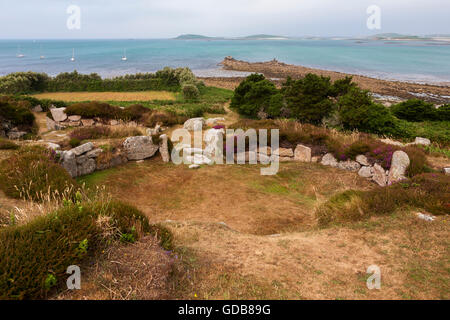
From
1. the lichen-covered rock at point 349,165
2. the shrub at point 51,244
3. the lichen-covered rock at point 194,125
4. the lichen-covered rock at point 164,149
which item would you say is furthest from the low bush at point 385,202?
the lichen-covered rock at point 194,125

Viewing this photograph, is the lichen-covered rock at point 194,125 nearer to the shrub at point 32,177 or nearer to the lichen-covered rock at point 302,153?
the lichen-covered rock at point 302,153

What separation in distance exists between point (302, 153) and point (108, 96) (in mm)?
35862

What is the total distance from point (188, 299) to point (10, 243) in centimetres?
290

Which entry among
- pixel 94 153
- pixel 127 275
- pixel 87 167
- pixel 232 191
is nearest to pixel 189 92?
pixel 94 153

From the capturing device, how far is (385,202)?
8523mm

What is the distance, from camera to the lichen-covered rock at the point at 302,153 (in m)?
15.5

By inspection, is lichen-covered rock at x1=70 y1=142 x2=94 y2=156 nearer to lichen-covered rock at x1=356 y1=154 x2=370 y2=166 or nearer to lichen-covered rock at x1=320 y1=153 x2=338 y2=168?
lichen-covered rock at x1=320 y1=153 x2=338 y2=168

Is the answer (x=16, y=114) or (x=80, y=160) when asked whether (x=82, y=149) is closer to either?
(x=80, y=160)

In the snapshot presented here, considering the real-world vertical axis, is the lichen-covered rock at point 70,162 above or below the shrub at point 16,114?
below

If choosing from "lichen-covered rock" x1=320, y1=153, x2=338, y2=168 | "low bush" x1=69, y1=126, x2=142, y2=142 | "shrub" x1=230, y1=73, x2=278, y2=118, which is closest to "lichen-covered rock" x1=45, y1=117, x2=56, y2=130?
"low bush" x1=69, y1=126, x2=142, y2=142

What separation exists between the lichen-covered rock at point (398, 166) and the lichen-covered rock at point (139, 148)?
12.0m

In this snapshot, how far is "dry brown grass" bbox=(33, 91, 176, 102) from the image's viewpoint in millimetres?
40031

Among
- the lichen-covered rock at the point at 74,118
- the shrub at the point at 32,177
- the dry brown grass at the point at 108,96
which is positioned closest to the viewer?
the shrub at the point at 32,177

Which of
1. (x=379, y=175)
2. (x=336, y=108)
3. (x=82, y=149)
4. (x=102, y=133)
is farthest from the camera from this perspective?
(x=336, y=108)
